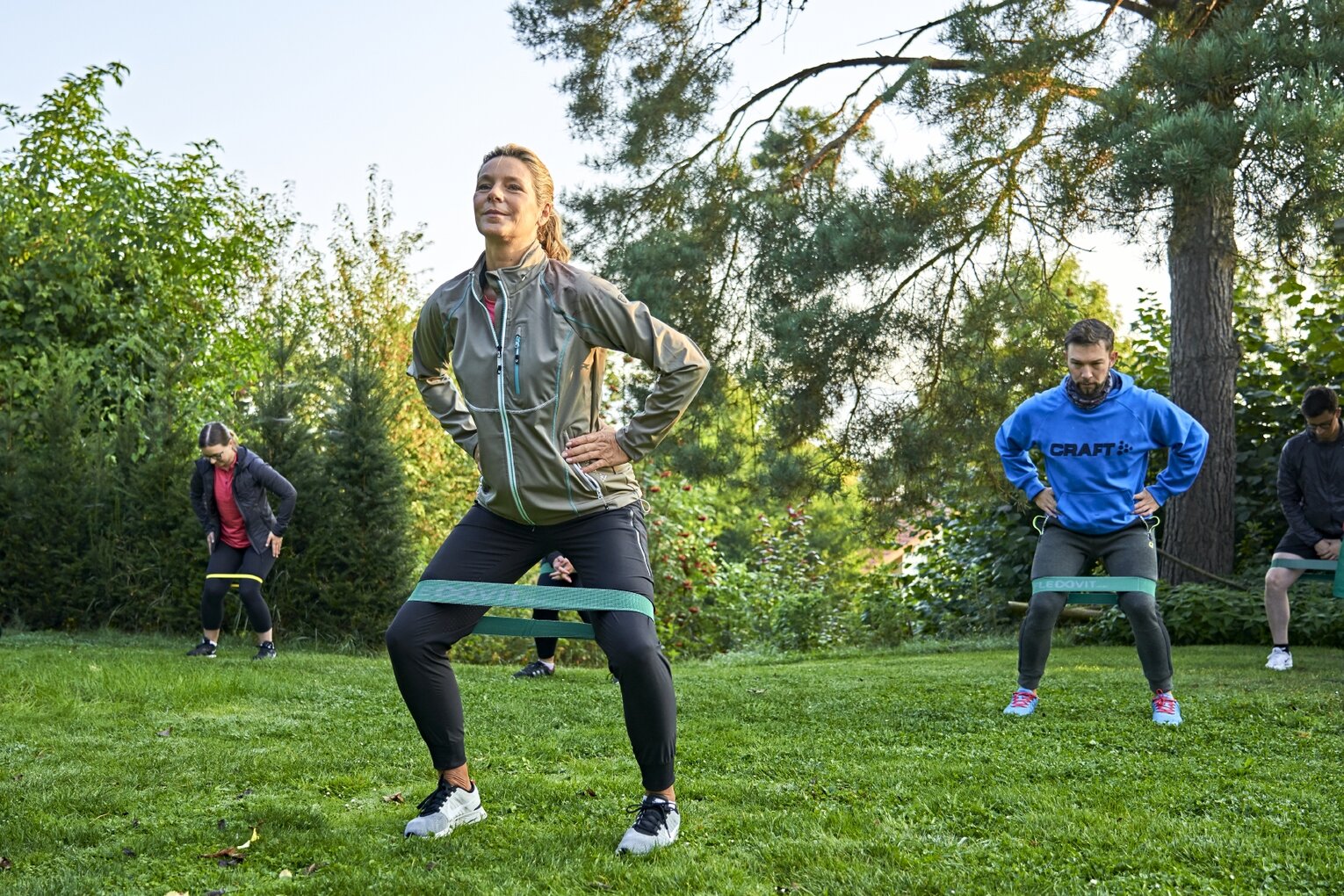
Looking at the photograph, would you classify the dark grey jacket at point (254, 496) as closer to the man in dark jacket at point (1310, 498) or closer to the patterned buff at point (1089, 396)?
the patterned buff at point (1089, 396)

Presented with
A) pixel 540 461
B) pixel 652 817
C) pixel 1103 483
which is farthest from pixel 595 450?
pixel 1103 483

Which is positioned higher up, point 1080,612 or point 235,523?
point 235,523

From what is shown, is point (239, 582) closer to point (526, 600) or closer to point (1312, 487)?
point (526, 600)

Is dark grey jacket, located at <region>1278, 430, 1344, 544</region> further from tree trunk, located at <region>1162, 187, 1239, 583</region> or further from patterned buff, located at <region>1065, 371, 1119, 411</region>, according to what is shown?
patterned buff, located at <region>1065, 371, 1119, 411</region>

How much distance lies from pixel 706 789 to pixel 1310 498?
6088mm

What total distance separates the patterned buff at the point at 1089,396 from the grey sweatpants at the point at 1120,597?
62cm

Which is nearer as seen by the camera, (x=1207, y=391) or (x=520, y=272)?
(x=520, y=272)

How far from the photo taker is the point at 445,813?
145 inches

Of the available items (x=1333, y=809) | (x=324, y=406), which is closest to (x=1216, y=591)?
(x=1333, y=809)

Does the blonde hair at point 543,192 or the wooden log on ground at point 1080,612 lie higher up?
the blonde hair at point 543,192

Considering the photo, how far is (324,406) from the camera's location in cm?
1228

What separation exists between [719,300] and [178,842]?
8.98 meters

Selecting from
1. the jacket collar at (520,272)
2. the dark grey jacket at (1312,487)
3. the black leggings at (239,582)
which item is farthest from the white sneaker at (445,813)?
the dark grey jacket at (1312,487)

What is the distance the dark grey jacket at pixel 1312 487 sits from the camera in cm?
834
